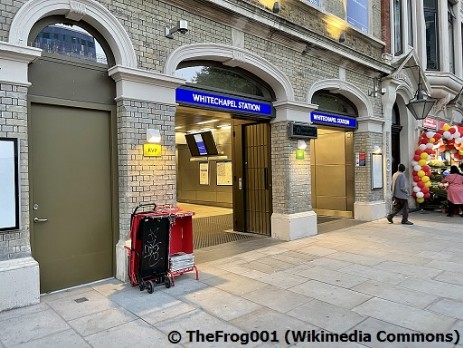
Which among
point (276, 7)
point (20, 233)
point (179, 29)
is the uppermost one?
point (276, 7)

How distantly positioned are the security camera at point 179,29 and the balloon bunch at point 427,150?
9865mm

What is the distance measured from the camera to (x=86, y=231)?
513 centimetres

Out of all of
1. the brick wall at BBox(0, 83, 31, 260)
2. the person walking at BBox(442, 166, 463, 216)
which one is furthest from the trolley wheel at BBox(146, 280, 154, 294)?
the person walking at BBox(442, 166, 463, 216)

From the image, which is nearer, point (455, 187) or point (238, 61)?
point (238, 61)

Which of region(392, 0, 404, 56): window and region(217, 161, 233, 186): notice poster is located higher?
region(392, 0, 404, 56): window

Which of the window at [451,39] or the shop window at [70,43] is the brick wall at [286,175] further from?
the window at [451,39]

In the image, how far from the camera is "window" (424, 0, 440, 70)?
14.5 meters

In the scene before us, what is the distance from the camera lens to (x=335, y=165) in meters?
11.7

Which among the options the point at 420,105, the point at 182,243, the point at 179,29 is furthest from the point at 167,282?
the point at 420,105

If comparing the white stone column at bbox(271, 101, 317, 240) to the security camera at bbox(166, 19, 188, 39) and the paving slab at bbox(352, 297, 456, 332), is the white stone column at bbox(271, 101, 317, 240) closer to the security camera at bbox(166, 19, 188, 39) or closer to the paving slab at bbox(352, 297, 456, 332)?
the security camera at bbox(166, 19, 188, 39)

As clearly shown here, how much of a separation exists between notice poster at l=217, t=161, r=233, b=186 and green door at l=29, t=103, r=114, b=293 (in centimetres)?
948

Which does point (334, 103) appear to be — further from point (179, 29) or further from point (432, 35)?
point (432, 35)

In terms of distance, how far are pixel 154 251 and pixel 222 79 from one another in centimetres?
387

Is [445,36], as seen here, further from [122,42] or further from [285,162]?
[122,42]
